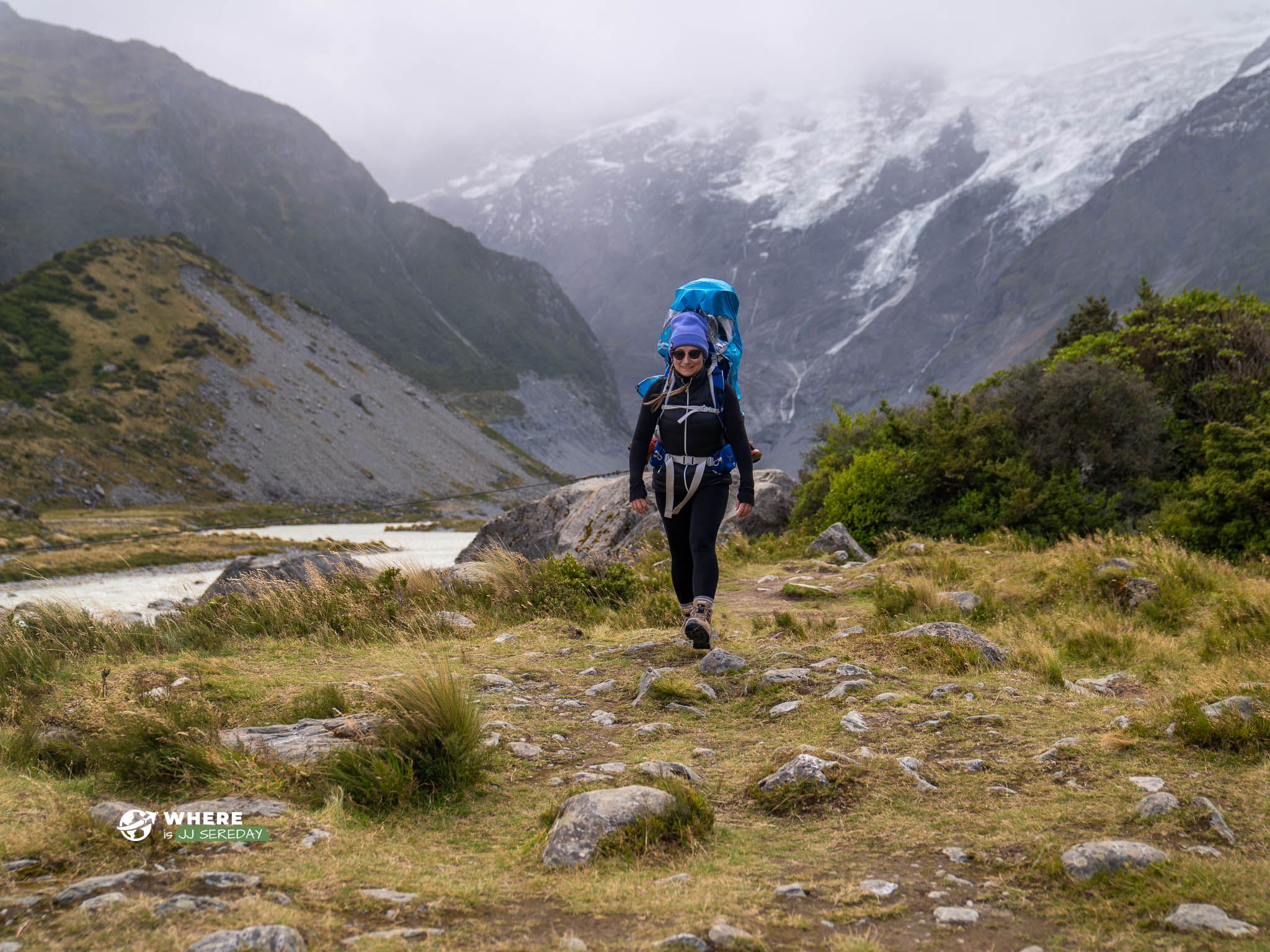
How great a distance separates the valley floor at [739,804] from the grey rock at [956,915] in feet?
0.09

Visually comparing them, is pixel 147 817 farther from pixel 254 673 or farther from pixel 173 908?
pixel 254 673

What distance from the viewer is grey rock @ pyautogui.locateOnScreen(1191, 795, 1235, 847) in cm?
297

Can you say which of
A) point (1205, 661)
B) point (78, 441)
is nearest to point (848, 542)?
point (1205, 661)

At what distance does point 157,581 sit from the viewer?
1271 inches

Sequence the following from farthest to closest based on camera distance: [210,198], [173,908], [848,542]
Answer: [210,198]
[848,542]
[173,908]

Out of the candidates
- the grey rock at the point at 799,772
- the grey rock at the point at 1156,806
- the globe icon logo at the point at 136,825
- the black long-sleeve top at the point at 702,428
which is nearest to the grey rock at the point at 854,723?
the grey rock at the point at 799,772

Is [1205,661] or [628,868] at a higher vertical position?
[628,868]

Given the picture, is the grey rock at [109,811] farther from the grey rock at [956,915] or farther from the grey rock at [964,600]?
the grey rock at [964,600]

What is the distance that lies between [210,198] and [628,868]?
214453mm

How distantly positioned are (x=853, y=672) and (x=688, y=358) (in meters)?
2.59

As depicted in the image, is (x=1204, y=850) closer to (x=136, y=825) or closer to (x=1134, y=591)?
(x=136, y=825)

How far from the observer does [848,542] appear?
14.1 meters

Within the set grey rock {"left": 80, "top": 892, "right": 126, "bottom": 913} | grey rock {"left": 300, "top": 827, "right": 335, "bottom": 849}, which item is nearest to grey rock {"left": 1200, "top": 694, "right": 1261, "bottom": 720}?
grey rock {"left": 300, "top": 827, "right": 335, "bottom": 849}

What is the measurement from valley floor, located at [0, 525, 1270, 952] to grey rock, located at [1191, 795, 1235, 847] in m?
0.03
